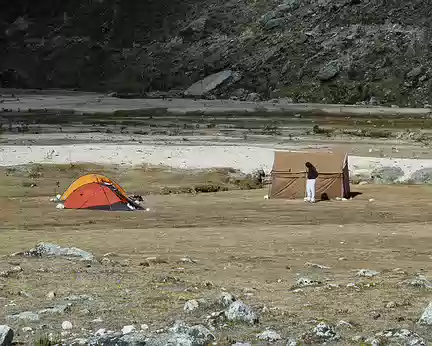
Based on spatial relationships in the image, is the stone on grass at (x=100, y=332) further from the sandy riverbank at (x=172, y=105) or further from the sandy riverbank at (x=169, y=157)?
the sandy riverbank at (x=172, y=105)

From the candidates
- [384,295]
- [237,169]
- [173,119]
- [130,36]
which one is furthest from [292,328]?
[130,36]

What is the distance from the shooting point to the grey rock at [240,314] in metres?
10.4

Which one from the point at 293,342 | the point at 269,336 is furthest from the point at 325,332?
the point at 269,336

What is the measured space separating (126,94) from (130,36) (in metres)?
16.2

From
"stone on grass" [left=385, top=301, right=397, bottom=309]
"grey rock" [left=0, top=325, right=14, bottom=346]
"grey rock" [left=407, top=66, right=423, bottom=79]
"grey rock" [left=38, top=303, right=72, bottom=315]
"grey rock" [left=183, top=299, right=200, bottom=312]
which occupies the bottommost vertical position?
"stone on grass" [left=385, top=301, right=397, bottom=309]

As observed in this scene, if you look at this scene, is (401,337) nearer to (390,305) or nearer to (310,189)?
(390,305)

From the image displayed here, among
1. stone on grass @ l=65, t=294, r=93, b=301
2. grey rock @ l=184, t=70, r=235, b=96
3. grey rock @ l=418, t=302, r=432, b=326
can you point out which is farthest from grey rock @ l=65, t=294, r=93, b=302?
grey rock @ l=184, t=70, r=235, b=96

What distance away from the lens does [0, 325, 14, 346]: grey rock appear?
351 inches

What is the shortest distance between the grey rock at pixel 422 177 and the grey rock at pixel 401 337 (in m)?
24.5

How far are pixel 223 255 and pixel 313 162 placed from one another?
42.4 feet

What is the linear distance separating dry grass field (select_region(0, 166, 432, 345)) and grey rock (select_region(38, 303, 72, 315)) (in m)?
0.11

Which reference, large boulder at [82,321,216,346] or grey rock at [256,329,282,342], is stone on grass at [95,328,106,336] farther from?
grey rock at [256,329,282,342]

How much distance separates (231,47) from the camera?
94.7 meters

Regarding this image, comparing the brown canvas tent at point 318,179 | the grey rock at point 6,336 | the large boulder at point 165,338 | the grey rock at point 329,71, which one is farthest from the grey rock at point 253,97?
the grey rock at point 6,336
